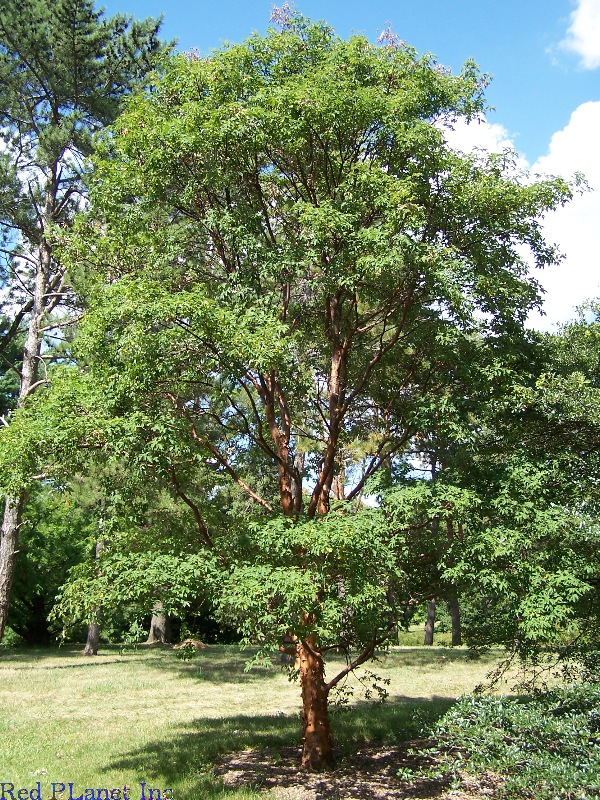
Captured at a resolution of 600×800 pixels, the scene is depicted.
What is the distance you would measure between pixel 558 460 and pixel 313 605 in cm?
341

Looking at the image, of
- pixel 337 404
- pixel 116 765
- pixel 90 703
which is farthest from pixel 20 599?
pixel 337 404

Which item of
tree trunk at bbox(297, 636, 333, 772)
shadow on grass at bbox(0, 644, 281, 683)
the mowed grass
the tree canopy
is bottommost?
shadow on grass at bbox(0, 644, 281, 683)

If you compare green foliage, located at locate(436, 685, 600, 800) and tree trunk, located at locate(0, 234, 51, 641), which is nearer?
green foliage, located at locate(436, 685, 600, 800)

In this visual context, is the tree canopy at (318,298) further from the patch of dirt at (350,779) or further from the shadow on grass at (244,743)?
the shadow on grass at (244,743)

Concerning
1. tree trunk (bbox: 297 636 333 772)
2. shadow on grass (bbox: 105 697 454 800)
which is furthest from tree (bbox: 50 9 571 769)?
shadow on grass (bbox: 105 697 454 800)

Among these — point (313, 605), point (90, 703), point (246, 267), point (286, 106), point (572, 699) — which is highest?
point (286, 106)

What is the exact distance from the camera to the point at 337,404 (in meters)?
9.65

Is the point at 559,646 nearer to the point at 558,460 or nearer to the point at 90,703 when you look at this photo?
the point at 558,460

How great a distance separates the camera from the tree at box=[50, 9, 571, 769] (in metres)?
7.35

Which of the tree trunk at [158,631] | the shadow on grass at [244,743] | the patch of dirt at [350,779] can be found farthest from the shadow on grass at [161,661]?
the patch of dirt at [350,779]

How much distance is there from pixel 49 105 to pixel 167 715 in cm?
1671

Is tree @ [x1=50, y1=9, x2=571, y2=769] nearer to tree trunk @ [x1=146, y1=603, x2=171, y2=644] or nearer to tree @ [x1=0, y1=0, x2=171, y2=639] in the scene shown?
tree @ [x1=0, y1=0, x2=171, y2=639]

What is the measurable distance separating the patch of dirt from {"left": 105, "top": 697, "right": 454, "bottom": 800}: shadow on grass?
0.21ft

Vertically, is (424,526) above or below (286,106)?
below
